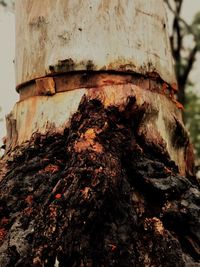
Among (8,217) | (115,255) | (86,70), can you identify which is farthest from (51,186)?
(86,70)

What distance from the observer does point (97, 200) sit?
1.58 m

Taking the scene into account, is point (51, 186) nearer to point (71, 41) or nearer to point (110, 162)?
point (110, 162)

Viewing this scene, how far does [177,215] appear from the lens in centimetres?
175

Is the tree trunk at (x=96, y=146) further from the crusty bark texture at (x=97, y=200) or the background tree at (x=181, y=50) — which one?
the background tree at (x=181, y=50)

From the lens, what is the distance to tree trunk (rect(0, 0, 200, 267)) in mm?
1566

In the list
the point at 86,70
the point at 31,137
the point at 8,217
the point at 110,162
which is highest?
the point at 86,70

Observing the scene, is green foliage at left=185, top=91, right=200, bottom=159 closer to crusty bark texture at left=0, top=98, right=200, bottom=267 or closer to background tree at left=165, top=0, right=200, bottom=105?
background tree at left=165, top=0, right=200, bottom=105

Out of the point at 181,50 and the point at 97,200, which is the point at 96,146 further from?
the point at 181,50

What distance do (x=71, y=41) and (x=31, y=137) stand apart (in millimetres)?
388

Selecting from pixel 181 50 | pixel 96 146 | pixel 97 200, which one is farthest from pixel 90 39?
pixel 181 50

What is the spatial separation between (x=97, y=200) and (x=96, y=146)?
22 cm

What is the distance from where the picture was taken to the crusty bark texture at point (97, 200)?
1537mm

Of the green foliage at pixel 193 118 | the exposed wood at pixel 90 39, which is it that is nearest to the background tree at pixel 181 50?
the green foliage at pixel 193 118

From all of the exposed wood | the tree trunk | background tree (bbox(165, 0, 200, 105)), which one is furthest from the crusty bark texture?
background tree (bbox(165, 0, 200, 105))
